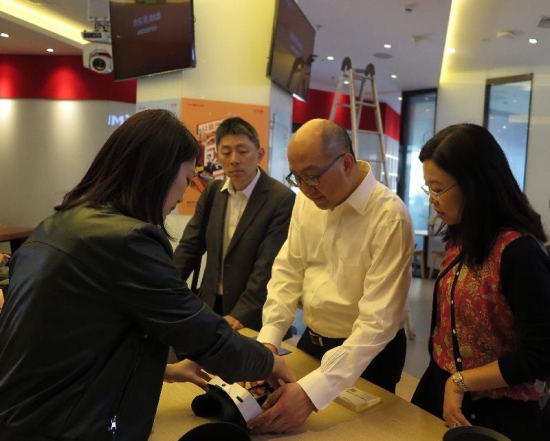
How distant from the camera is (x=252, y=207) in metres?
2.38

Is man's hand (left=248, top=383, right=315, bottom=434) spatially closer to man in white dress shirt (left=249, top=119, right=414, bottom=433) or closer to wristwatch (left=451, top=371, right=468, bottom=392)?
man in white dress shirt (left=249, top=119, right=414, bottom=433)

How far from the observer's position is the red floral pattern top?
3.99ft

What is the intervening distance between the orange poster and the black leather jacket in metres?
2.43

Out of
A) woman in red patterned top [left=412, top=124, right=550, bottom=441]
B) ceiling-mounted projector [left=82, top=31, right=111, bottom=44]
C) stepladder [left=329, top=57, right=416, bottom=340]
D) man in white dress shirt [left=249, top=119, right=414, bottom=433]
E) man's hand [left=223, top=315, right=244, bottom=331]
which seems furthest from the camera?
ceiling-mounted projector [left=82, top=31, right=111, bottom=44]

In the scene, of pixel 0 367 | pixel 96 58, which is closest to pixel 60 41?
pixel 96 58

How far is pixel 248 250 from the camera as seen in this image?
2324mm

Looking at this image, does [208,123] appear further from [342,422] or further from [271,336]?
[342,422]

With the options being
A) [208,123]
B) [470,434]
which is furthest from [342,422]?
[208,123]

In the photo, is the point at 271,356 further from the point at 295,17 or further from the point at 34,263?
the point at 295,17

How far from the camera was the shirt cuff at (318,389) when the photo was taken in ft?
4.10

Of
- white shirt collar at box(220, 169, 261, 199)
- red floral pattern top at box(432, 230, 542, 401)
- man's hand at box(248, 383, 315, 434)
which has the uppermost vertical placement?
white shirt collar at box(220, 169, 261, 199)

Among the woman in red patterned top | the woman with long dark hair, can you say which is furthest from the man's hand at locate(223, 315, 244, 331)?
the woman with long dark hair

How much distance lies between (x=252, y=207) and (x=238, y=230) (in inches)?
5.0

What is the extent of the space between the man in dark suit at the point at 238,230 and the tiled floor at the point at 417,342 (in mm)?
1904
